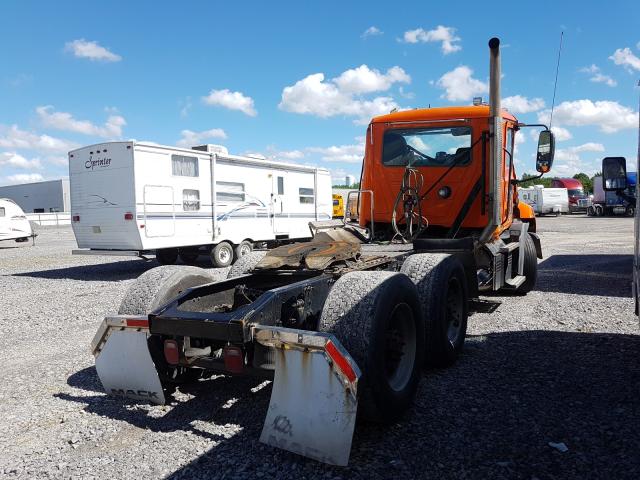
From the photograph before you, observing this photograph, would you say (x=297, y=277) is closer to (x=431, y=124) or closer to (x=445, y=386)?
(x=445, y=386)

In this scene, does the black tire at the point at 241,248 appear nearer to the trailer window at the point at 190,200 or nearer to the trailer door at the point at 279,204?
the trailer door at the point at 279,204

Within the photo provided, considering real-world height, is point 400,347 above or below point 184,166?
below

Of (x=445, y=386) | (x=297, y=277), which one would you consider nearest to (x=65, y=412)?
(x=297, y=277)

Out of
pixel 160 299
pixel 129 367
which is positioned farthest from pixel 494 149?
pixel 129 367

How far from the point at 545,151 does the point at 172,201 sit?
830 cm

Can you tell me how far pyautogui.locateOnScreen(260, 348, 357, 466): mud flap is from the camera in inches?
111

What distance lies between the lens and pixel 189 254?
14.1 m

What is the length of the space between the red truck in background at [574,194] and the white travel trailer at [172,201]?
37394 mm

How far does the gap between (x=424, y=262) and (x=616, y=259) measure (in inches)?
426

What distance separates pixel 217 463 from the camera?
2.98 metres

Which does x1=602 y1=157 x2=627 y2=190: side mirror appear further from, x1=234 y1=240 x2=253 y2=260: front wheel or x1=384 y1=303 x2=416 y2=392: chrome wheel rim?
x1=234 y1=240 x2=253 y2=260: front wheel

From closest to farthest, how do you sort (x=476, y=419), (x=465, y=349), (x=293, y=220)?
1. (x=476, y=419)
2. (x=465, y=349)
3. (x=293, y=220)

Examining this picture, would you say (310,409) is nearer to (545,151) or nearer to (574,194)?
(545,151)

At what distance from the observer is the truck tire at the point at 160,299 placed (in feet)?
11.9
